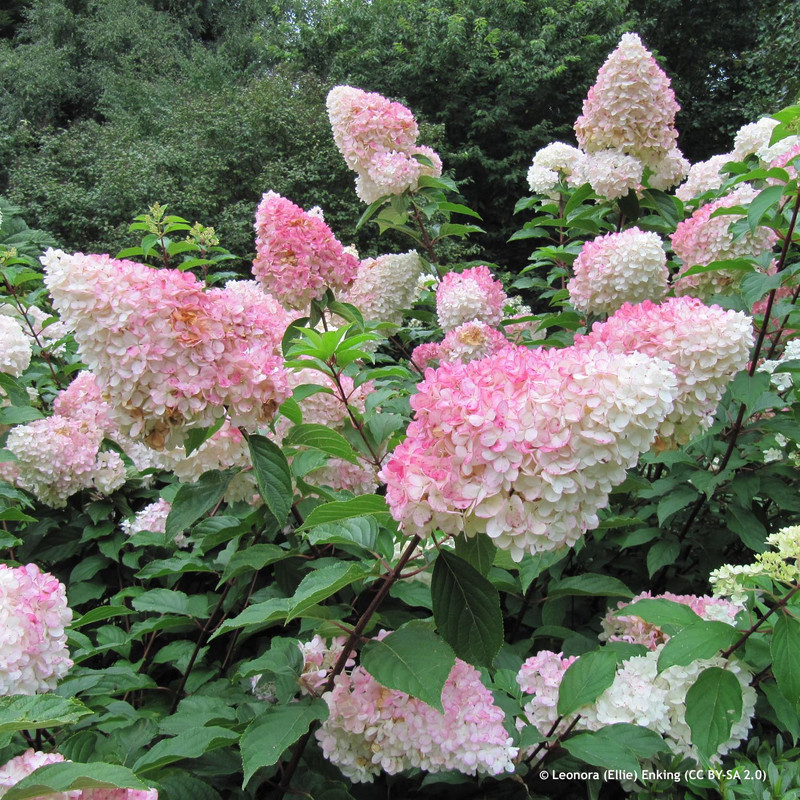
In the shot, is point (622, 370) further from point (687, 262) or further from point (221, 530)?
point (687, 262)

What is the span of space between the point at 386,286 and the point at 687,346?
6.97ft

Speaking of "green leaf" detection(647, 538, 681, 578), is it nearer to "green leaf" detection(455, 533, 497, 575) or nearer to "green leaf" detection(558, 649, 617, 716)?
"green leaf" detection(558, 649, 617, 716)

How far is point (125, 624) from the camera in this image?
214 centimetres

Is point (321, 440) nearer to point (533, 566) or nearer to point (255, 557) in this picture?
point (255, 557)

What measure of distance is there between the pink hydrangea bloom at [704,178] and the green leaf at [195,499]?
8.44 ft

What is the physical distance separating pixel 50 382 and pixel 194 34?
725 inches

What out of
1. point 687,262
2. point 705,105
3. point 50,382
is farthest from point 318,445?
point 705,105

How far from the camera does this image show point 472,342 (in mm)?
2654

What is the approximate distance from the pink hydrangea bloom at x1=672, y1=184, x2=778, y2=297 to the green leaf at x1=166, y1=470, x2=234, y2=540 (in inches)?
69.2

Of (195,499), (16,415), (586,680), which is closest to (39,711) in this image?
(195,499)

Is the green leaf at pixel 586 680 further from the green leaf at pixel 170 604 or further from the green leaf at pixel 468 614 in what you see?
the green leaf at pixel 170 604

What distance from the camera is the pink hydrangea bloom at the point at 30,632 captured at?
1.09 m

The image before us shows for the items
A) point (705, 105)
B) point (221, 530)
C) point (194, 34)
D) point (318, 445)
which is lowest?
point (705, 105)

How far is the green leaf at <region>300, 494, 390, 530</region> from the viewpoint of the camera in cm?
100
